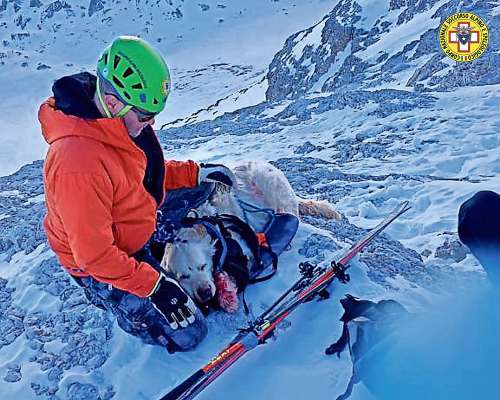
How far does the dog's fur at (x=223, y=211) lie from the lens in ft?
14.6

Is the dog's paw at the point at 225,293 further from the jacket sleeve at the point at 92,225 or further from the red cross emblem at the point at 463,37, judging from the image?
the red cross emblem at the point at 463,37

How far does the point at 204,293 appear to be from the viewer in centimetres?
445

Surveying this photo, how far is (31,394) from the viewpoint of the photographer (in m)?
4.17

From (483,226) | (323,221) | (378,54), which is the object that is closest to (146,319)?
(483,226)

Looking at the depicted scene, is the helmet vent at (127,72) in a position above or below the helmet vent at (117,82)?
above

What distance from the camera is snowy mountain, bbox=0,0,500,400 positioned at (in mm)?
4148

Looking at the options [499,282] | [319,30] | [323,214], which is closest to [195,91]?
[319,30]

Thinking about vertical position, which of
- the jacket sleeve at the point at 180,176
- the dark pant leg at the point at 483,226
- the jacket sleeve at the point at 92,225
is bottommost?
the jacket sleeve at the point at 180,176

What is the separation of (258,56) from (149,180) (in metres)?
62.5

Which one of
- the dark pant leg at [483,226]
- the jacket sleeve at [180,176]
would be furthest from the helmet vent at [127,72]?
the dark pant leg at [483,226]

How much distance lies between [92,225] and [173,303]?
2.60 ft

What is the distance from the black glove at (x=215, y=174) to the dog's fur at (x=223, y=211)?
0.07 meters

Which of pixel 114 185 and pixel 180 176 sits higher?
pixel 114 185

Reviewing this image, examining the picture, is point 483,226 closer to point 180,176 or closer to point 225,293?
point 225,293
